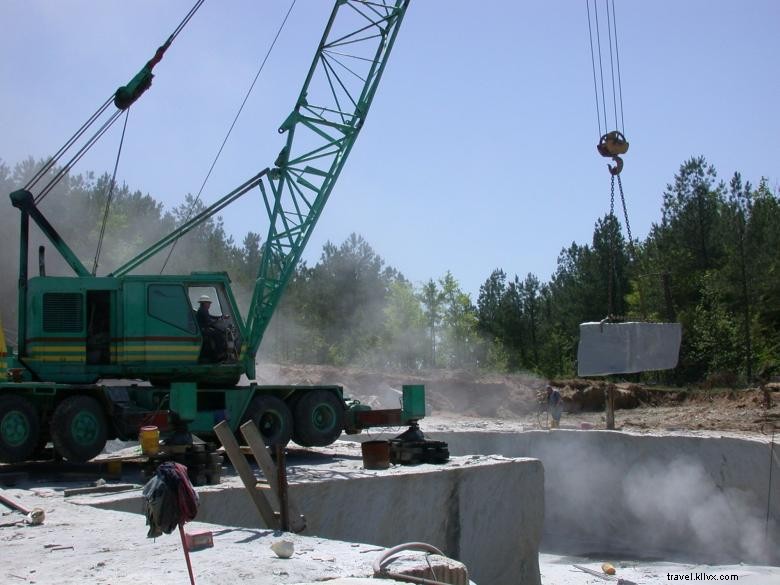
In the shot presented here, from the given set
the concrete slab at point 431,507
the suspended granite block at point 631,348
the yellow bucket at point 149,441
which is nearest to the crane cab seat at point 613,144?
the suspended granite block at point 631,348

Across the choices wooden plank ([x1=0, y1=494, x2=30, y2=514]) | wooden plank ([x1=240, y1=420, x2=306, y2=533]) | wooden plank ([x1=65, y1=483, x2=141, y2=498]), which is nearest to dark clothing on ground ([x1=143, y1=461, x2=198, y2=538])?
wooden plank ([x1=240, y1=420, x2=306, y2=533])

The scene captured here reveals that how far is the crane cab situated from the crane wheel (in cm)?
111

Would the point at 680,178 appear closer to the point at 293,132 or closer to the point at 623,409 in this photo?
the point at 623,409

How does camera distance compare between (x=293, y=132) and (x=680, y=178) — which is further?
(x=680, y=178)

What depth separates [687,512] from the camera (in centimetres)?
2059

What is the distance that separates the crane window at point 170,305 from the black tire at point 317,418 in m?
2.40

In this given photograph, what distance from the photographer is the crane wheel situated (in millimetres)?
14938

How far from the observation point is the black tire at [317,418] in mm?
15391

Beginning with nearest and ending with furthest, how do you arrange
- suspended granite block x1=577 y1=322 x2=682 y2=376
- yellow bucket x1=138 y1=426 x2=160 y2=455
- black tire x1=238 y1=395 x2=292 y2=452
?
yellow bucket x1=138 y1=426 x2=160 y2=455, black tire x1=238 y1=395 x2=292 y2=452, suspended granite block x1=577 y1=322 x2=682 y2=376

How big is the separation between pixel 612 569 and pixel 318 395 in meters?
6.93

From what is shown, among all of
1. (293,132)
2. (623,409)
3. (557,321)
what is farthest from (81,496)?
(557,321)

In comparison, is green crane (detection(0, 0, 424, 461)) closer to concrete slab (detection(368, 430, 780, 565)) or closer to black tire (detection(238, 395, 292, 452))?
black tire (detection(238, 395, 292, 452))

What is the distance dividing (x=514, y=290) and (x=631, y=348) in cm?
3832

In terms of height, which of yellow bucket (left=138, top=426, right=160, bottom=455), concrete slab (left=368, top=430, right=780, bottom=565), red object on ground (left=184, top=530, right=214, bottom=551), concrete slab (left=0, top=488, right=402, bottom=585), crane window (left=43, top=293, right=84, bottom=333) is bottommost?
concrete slab (left=368, top=430, right=780, bottom=565)
